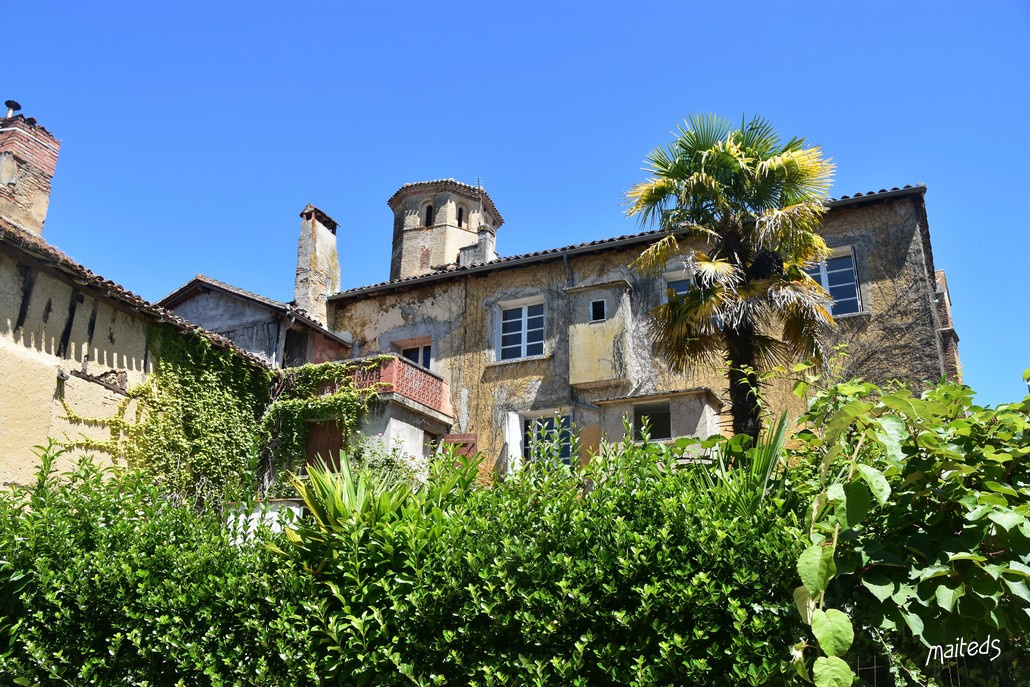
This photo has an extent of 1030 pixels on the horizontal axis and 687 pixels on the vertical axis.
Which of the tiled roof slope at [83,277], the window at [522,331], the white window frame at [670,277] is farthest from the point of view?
the window at [522,331]

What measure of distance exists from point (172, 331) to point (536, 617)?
46.9 ft

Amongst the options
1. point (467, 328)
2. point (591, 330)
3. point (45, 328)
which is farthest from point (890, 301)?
point (45, 328)

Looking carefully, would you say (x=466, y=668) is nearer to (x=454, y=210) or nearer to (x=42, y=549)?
(x=42, y=549)

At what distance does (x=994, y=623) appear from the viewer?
162 inches

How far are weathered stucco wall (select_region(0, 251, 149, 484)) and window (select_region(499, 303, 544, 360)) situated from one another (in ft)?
30.2

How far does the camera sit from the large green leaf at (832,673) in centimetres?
375

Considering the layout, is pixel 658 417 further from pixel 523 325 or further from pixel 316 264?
pixel 316 264

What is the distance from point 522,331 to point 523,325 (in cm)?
17

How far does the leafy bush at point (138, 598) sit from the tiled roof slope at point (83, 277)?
25.9ft

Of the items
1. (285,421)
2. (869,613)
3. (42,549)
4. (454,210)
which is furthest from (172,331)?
(454,210)

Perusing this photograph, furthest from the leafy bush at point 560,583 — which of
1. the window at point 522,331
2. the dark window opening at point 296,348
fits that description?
the dark window opening at point 296,348

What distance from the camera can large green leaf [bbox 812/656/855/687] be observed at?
148 inches

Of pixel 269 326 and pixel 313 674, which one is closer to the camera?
pixel 313 674

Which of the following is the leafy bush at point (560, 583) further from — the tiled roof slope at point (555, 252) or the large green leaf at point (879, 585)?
the tiled roof slope at point (555, 252)
